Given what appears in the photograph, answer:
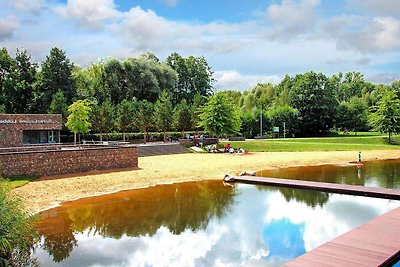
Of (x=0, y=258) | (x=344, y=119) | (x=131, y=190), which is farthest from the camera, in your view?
(x=344, y=119)

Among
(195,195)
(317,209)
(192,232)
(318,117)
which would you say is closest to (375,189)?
(317,209)

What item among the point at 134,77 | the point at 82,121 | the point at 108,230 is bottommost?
the point at 108,230

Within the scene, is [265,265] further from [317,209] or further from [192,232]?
[317,209]

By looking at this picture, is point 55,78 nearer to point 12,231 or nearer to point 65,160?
point 65,160

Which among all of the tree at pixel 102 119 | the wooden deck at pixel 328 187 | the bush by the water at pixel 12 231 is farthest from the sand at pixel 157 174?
the tree at pixel 102 119

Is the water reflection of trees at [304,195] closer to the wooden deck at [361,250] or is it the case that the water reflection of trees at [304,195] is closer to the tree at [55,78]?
the wooden deck at [361,250]

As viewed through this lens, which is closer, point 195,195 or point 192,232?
point 192,232

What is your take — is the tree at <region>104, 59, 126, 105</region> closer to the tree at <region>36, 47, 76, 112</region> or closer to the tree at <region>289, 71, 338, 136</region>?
the tree at <region>36, 47, 76, 112</region>

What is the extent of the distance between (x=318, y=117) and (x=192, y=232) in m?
59.9

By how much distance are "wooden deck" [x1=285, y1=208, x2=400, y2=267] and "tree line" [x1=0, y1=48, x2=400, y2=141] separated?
114ft

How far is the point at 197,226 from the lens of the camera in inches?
605

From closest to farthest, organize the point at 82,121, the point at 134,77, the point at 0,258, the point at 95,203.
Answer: the point at 0,258 → the point at 95,203 → the point at 82,121 → the point at 134,77

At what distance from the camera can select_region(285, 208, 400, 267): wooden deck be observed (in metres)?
9.78

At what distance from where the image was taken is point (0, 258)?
373 inches
